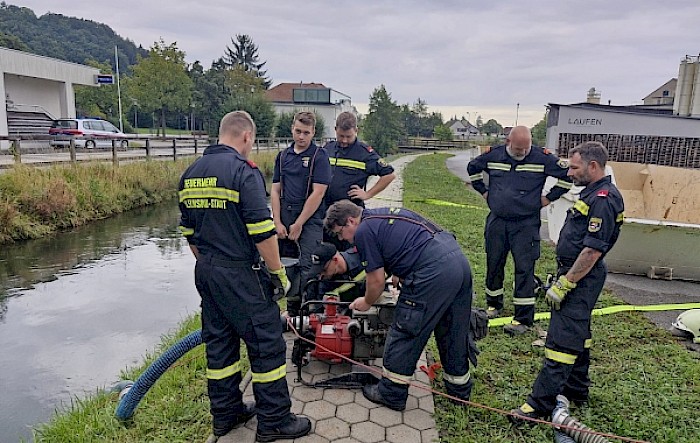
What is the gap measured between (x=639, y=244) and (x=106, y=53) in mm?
96034

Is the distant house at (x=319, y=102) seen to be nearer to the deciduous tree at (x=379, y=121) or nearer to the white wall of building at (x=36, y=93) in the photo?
the deciduous tree at (x=379, y=121)

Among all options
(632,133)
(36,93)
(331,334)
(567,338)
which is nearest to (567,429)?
(567,338)

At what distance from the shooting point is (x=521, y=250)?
15.0 ft

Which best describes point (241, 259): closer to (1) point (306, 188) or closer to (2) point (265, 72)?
(1) point (306, 188)

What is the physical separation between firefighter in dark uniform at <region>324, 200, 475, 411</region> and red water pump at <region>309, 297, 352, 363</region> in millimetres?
399

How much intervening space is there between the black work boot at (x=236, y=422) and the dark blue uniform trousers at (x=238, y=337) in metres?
0.01

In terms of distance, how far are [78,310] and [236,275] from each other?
447 centimetres

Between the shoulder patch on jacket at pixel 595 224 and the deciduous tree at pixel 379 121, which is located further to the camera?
the deciduous tree at pixel 379 121

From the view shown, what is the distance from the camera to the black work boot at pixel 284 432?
114 inches

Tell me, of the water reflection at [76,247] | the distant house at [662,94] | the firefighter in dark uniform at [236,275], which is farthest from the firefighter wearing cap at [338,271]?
the distant house at [662,94]

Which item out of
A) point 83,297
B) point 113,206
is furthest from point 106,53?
point 83,297

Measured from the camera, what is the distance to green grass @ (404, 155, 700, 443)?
311 centimetres

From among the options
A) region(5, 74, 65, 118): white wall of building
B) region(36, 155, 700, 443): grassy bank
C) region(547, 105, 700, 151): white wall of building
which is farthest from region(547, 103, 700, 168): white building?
region(5, 74, 65, 118): white wall of building

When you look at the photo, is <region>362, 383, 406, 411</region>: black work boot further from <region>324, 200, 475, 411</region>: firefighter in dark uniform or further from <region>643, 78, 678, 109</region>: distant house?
<region>643, 78, 678, 109</region>: distant house
